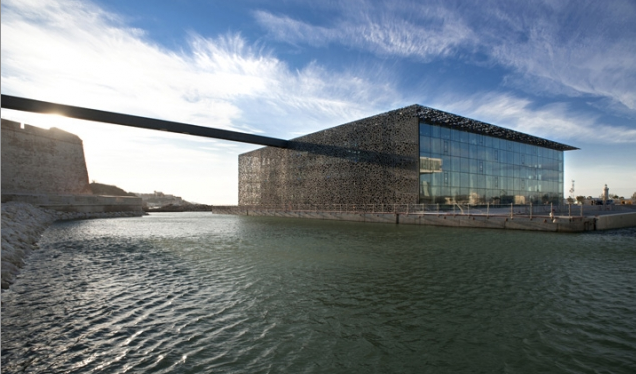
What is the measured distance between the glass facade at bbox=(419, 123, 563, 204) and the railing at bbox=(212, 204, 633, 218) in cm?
86

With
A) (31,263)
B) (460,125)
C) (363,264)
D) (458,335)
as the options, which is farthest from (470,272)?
(460,125)

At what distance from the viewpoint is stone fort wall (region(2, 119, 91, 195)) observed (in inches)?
1438

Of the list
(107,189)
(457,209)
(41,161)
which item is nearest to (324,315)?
(457,209)

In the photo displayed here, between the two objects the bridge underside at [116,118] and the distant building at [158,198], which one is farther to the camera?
the distant building at [158,198]

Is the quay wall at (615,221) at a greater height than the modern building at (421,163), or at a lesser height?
lesser

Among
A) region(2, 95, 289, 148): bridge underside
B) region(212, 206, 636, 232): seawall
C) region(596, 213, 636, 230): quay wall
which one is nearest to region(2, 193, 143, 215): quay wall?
region(2, 95, 289, 148): bridge underside

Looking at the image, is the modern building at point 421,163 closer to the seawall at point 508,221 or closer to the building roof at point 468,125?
the building roof at point 468,125

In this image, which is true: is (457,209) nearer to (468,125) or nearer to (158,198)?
(468,125)

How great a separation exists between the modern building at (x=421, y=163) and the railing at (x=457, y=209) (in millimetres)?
678

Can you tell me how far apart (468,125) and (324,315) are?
32108 mm

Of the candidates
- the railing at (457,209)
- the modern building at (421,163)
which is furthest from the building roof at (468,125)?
the railing at (457,209)

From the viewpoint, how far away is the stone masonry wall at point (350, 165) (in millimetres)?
32062

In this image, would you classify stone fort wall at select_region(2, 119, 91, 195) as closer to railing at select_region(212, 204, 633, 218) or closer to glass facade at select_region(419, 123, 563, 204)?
railing at select_region(212, 204, 633, 218)

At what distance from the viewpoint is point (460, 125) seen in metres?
33.3
